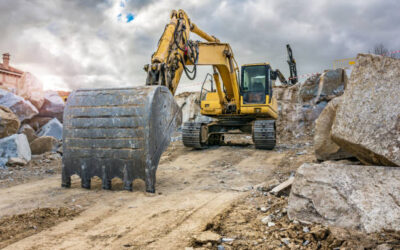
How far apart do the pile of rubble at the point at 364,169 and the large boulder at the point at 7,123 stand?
22.5 ft

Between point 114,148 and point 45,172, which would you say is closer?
point 114,148

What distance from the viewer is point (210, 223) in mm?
2486

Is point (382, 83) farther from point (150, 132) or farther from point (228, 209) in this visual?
point (150, 132)

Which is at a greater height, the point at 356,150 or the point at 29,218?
the point at 356,150

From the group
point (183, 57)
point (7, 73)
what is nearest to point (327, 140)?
point (183, 57)

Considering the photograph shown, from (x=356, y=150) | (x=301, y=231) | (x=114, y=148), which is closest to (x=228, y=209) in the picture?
(x=301, y=231)

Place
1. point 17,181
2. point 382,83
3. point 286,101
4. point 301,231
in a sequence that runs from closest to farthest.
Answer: point 301,231 → point 382,83 → point 17,181 → point 286,101

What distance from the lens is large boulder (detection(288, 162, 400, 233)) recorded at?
2.07 metres

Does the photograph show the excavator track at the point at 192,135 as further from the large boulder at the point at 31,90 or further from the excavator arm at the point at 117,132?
the large boulder at the point at 31,90

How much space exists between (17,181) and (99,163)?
81.5 inches

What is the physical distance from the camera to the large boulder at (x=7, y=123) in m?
6.69

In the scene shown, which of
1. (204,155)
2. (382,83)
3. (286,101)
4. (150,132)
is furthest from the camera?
(286,101)

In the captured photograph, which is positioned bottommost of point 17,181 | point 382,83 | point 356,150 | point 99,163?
point 17,181

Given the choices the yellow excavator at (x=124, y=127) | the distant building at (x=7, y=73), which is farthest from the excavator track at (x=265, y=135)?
the distant building at (x=7, y=73)
